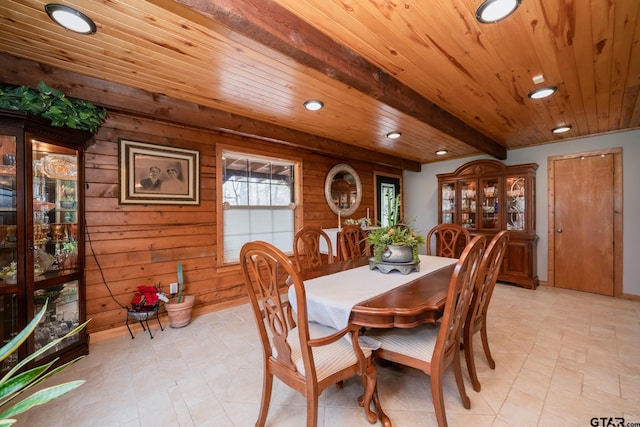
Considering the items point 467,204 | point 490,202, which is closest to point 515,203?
point 490,202

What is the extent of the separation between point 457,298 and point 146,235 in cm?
289

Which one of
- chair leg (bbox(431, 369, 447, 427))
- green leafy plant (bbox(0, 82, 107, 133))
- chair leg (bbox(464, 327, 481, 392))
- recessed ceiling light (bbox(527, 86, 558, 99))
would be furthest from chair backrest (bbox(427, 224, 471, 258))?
green leafy plant (bbox(0, 82, 107, 133))

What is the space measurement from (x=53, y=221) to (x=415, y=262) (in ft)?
9.59

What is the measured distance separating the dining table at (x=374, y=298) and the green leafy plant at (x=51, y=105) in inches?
85.3

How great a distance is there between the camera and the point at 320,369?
53.6 inches

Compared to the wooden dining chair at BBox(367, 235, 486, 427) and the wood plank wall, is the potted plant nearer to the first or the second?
the wood plank wall

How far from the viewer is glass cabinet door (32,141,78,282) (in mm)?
2096

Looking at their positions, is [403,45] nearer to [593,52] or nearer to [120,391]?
[593,52]

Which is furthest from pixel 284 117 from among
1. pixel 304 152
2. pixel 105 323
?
pixel 105 323

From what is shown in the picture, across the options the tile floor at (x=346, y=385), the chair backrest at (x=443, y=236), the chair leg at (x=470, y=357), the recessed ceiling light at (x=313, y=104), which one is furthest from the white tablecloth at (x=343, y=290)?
the recessed ceiling light at (x=313, y=104)

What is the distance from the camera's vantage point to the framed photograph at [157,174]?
272 cm

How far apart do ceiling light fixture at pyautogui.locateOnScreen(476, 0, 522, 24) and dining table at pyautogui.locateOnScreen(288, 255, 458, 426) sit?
1.56 m

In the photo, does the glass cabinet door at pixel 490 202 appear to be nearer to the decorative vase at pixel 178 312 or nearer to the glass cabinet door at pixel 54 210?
the decorative vase at pixel 178 312

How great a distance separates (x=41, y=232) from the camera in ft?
7.00
